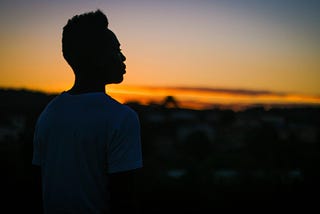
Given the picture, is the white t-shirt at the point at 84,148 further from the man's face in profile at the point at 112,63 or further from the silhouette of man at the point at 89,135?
the man's face in profile at the point at 112,63

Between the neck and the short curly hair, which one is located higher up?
the short curly hair

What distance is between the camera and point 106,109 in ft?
4.73

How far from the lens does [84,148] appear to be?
1.47 meters

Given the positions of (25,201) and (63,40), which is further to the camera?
(25,201)

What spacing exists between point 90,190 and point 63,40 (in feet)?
1.88

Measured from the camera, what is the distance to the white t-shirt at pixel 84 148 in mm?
1424

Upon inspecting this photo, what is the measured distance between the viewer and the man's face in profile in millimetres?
1588

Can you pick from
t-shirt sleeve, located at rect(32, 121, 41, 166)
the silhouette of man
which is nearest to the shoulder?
the silhouette of man

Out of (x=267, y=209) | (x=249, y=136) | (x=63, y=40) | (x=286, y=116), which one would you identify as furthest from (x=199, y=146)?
(x=63, y=40)

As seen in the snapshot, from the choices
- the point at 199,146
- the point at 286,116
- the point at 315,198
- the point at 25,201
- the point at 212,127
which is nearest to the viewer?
the point at 25,201

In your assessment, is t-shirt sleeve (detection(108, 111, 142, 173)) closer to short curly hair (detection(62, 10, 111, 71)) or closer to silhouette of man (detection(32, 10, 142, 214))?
silhouette of man (detection(32, 10, 142, 214))

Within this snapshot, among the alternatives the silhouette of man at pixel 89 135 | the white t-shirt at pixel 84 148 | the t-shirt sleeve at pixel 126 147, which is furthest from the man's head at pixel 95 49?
the t-shirt sleeve at pixel 126 147

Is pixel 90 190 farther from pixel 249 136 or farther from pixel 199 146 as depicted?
pixel 199 146

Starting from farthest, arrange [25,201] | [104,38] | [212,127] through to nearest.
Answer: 1. [212,127]
2. [25,201]
3. [104,38]
